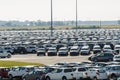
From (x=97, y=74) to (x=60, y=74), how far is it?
2.95 m

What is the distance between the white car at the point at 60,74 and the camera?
34.4m

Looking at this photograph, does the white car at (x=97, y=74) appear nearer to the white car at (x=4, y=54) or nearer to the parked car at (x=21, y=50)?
the white car at (x=4, y=54)

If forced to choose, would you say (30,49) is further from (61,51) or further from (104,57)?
(104,57)

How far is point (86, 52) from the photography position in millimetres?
64125

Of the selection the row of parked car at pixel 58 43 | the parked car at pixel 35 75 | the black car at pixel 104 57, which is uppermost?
the parked car at pixel 35 75

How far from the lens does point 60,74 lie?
34.7 m

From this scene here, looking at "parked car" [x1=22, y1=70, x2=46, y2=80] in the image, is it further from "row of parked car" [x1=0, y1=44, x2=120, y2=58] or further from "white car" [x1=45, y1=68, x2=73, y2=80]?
"row of parked car" [x1=0, y1=44, x2=120, y2=58]

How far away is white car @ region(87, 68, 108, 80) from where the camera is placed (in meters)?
33.9

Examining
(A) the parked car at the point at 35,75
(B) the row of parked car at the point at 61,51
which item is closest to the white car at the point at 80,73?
(A) the parked car at the point at 35,75

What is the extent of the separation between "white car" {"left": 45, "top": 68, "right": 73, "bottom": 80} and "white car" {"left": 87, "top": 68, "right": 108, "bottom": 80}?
4.92 feet

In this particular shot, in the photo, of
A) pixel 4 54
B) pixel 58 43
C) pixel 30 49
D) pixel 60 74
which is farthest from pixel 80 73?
pixel 58 43

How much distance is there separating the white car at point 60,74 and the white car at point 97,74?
4.92 ft

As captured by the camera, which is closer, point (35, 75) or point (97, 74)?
point (97, 74)

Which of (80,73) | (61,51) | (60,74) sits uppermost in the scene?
(80,73)
